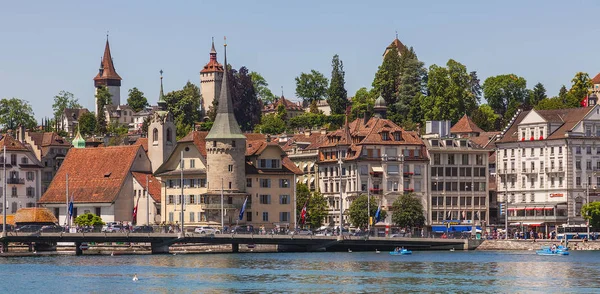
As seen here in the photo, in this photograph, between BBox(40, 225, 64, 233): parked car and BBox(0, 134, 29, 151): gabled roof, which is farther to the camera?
BBox(0, 134, 29, 151): gabled roof

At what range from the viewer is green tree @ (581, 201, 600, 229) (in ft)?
542

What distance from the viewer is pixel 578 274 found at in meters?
115

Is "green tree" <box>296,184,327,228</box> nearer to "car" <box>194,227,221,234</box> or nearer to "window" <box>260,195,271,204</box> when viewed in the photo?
"window" <box>260,195,271,204</box>

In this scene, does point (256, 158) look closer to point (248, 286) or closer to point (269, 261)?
point (269, 261)

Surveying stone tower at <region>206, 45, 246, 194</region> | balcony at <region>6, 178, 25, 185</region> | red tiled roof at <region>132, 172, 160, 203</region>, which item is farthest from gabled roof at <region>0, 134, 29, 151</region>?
stone tower at <region>206, 45, 246, 194</region>

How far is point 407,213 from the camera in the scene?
171625 millimetres

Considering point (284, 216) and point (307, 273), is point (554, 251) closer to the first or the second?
point (284, 216)

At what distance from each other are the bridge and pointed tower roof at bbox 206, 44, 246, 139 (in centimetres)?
1372

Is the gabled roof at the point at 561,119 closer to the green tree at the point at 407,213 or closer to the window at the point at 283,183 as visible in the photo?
the green tree at the point at 407,213

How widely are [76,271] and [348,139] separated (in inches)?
2586

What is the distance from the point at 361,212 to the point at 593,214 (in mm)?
24493

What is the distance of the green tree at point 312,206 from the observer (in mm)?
174125

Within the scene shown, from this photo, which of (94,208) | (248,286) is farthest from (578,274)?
(94,208)

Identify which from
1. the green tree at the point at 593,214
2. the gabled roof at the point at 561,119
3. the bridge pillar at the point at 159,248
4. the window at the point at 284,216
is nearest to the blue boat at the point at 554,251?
the green tree at the point at 593,214
